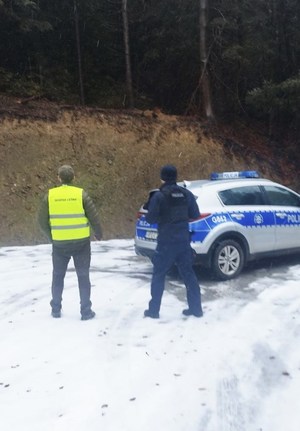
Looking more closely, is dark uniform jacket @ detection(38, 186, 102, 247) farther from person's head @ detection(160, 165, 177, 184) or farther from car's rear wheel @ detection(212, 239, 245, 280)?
car's rear wheel @ detection(212, 239, 245, 280)

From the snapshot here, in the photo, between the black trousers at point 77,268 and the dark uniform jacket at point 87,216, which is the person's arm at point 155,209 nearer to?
the dark uniform jacket at point 87,216

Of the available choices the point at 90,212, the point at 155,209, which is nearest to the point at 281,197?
the point at 155,209

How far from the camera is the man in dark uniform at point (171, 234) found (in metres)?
6.36

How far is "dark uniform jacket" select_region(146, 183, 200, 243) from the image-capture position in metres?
6.35

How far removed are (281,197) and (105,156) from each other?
8125 mm

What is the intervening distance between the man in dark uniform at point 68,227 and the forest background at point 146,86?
7.21m

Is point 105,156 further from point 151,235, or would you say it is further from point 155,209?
point 155,209

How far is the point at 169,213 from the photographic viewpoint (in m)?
6.36

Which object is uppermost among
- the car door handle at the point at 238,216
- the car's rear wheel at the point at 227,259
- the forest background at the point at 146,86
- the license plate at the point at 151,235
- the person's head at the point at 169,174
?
Result: the forest background at the point at 146,86

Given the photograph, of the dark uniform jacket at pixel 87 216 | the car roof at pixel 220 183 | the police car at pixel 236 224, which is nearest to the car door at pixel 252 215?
the police car at pixel 236 224

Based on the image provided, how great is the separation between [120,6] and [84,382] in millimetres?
22349

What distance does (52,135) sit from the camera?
53.0ft

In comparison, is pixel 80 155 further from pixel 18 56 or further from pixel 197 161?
pixel 18 56

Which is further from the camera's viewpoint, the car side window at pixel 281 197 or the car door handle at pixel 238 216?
the car side window at pixel 281 197
